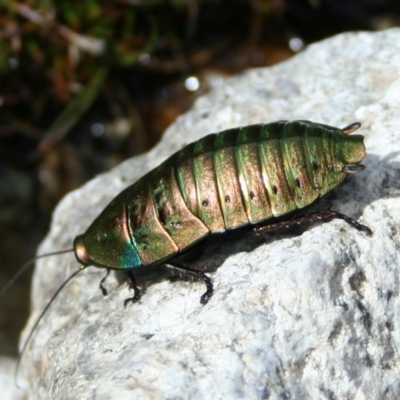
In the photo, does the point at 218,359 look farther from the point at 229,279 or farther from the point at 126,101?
the point at 126,101

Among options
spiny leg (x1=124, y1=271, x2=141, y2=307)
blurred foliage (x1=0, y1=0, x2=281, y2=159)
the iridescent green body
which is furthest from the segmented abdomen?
blurred foliage (x1=0, y1=0, x2=281, y2=159)

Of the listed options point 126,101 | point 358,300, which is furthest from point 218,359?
point 126,101

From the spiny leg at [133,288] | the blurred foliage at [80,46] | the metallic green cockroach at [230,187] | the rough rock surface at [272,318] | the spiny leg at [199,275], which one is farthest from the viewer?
the blurred foliage at [80,46]

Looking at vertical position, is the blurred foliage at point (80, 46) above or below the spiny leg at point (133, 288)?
above

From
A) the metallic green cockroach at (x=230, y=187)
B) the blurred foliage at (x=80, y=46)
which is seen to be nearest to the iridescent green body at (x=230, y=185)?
the metallic green cockroach at (x=230, y=187)

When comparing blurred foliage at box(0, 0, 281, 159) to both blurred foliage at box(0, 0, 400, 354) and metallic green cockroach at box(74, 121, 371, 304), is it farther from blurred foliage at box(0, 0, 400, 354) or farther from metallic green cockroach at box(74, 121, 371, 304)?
metallic green cockroach at box(74, 121, 371, 304)

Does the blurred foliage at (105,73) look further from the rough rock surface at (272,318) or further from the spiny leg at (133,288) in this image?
the spiny leg at (133,288)
